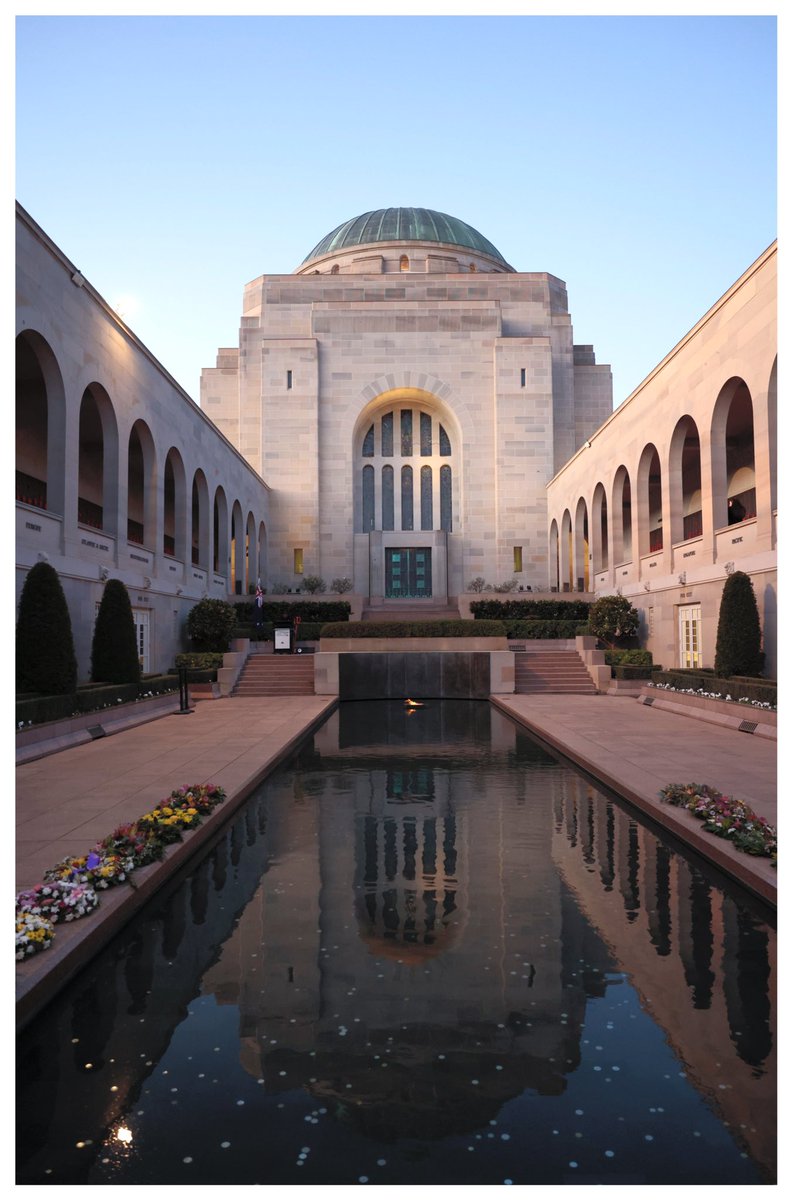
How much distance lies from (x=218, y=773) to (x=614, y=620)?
18564mm

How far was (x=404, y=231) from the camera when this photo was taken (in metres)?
50.2

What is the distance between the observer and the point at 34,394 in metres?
21.8

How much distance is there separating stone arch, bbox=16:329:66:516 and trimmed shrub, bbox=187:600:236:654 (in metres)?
6.14

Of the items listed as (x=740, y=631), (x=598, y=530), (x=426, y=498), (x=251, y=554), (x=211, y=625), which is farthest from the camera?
(x=426, y=498)

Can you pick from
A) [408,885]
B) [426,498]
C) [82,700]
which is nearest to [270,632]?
[82,700]

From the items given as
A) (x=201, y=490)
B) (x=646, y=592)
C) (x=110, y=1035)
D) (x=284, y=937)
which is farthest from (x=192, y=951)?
(x=201, y=490)

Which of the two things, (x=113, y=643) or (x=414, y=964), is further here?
(x=113, y=643)

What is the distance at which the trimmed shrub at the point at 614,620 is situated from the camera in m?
25.5

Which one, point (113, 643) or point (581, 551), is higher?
point (581, 551)

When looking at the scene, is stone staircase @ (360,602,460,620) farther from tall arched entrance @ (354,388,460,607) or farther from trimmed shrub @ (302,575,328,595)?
trimmed shrub @ (302,575,328,595)

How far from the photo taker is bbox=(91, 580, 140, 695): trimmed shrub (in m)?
17.5

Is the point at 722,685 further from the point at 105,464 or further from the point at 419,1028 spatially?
the point at 105,464

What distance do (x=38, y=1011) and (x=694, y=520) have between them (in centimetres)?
3234

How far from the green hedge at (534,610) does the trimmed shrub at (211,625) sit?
32.1ft
